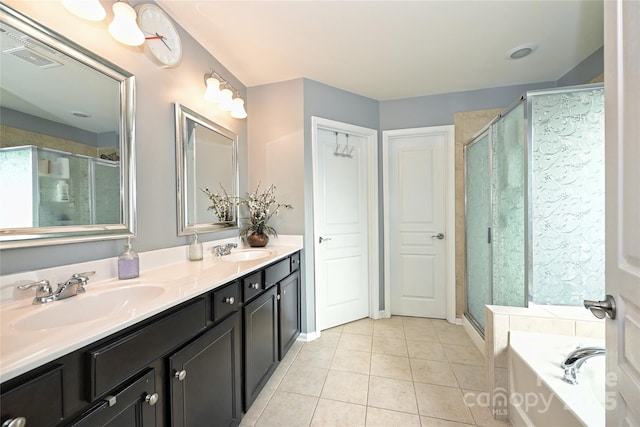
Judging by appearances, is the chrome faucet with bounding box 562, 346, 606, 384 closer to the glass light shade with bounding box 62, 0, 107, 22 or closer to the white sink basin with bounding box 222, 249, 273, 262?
the white sink basin with bounding box 222, 249, 273, 262

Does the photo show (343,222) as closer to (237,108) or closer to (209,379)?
(237,108)

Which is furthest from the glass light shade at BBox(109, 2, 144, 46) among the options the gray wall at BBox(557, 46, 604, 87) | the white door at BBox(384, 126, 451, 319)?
the gray wall at BBox(557, 46, 604, 87)

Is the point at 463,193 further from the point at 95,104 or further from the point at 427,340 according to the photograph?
the point at 95,104

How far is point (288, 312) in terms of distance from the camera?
6.80 ft

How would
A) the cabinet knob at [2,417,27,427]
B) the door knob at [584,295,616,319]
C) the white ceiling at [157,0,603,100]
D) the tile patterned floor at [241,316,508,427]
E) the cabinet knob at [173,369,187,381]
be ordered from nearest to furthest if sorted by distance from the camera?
the cabinet knob at [2,417,27,427], the door knob at [584,295,616,319], the cabinet knob at [173,369,187,381], the tile patterned floor at [241,316,508,427], the white ceiling at [157,0,603,100]

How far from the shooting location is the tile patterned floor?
58.9 inches

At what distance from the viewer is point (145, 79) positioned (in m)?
1.44

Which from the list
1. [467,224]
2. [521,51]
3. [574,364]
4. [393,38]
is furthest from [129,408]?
[521,51]

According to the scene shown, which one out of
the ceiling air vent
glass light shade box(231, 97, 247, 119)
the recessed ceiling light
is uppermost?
the recessed ceiling light

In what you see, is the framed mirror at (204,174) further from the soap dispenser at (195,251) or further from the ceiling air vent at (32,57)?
the ceiling air vent at (32,57)

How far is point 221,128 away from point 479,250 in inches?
99.0

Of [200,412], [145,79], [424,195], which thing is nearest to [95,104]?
[145,79]

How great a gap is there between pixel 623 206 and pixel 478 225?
190 centimetres

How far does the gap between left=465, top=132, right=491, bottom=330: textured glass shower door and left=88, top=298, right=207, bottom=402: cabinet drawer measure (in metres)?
2.23
